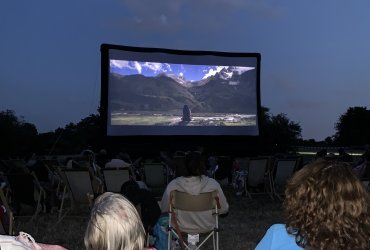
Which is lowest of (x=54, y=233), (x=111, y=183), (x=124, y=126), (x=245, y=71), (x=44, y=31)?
(x=54, y=233)

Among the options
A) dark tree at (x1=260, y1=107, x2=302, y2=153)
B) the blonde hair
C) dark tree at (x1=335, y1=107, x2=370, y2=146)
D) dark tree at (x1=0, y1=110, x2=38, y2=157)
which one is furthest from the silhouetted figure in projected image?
dark tree at (x1=335, y1=107, x2=370, y2=146)

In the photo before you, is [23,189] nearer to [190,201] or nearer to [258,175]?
[190,201]

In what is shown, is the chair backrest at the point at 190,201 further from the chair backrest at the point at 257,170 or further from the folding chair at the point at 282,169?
the folding chair at the point at 282,169

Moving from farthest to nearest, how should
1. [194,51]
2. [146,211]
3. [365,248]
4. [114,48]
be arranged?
[194,51], [114,48], [146,211], [365,248]

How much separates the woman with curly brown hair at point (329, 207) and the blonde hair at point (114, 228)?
48 cm

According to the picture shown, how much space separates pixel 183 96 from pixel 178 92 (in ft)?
0.66

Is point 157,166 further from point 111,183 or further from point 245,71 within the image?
point 245,71

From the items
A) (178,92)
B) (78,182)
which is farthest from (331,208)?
(178,92)

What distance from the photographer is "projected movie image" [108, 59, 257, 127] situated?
49.6 ft

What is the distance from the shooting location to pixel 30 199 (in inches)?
272

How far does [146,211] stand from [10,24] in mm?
19620

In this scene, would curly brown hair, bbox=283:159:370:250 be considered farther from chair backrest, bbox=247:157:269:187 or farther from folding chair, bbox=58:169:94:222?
chair backrest, bbox=247:157:269:187

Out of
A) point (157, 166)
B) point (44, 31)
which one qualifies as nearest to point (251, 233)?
point (157, 166)

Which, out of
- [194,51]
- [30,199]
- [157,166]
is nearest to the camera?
[30,199]
